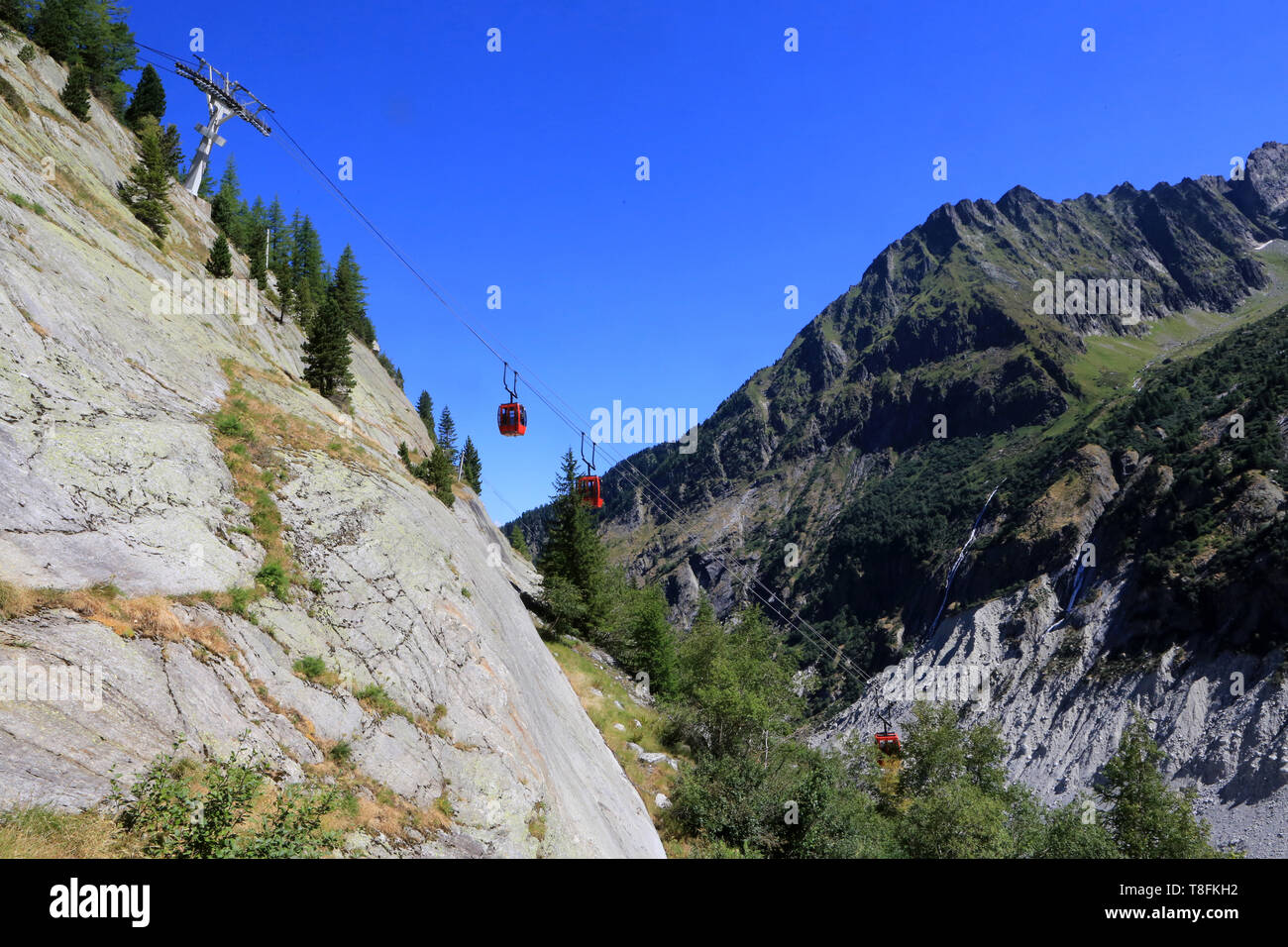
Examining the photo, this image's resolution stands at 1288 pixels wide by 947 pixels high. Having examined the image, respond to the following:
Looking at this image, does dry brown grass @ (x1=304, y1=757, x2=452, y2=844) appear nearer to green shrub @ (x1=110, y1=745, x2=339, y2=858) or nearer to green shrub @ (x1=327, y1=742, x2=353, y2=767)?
green shrub @ (x1=327, y1=742, x2=353, y2=767)

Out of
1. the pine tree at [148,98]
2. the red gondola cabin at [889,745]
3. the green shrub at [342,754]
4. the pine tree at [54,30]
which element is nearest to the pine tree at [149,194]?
the pine tree at [54,30]

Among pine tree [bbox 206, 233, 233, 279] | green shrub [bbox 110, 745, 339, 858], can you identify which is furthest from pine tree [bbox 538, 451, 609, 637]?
green shrub [bbox 110, 745, 339, 858]

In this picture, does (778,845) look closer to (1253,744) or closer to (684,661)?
(684,661)

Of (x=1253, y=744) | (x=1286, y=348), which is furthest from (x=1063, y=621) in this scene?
(x=1286, y=348)

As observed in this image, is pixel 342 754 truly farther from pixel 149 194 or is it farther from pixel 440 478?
pixel 149 194

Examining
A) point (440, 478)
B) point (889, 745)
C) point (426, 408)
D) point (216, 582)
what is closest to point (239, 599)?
point (216, 582)
